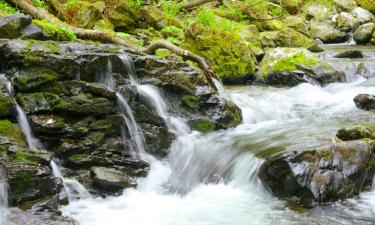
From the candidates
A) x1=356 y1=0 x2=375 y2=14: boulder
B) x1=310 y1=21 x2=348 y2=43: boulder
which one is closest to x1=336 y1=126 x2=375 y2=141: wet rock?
x1=310 y1=21 x2=348 y2=43: boulder

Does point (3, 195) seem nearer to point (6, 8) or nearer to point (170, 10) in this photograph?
point (6, 8)

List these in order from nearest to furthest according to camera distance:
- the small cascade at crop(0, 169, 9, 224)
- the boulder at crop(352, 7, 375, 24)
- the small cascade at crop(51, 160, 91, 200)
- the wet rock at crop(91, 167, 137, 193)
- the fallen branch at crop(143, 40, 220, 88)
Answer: the small cascade at crop(0, 169, 9, 224) < the small cascade at crop(51, 160, 91, 200) < the wet rock at crop(91, 167, 137, 193) < the fallen branch at crop(143, 40, 220, 88) < the boulder at crop(352, 7, 375, 24)

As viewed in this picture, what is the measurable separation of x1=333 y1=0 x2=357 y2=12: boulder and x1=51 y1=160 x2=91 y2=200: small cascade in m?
22.9

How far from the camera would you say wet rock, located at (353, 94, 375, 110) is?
32.4ft

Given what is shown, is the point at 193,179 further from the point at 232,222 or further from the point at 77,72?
the point at 77,72

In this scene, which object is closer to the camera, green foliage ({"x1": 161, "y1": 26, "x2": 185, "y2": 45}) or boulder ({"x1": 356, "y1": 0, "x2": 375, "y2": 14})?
green foliage ({"x1": 161, "y1": 26, "x2": 185, "y2": 45})

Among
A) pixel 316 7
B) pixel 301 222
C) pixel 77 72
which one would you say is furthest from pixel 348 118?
pixel 316 7

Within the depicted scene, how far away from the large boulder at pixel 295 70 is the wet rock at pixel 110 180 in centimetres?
725

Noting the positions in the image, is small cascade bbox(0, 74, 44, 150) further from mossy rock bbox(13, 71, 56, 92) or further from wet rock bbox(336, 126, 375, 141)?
wet rock bbox(336, 126, 375, 141)

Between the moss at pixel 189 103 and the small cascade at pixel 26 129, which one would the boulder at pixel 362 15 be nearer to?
the moss at pixel 189 103

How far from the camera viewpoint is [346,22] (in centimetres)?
2255

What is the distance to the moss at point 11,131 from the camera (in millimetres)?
5836

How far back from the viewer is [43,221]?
484 cm

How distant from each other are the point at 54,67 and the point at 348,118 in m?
5.99
